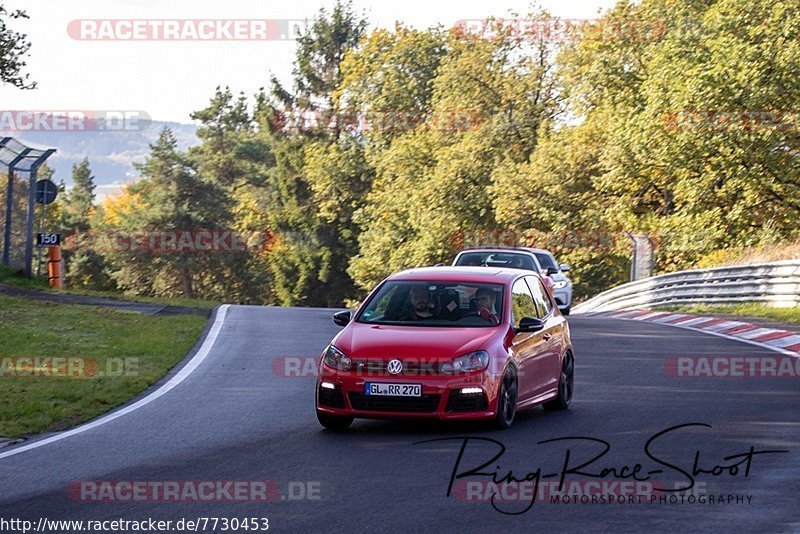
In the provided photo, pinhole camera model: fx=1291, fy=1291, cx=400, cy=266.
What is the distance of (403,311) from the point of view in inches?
470

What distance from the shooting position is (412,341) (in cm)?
1112

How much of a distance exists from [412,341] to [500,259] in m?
15.9

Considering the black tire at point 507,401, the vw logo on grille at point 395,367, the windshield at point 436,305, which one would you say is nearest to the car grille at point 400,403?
the vw logo on grille at point 395,367

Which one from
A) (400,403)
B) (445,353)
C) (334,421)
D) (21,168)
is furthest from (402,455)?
(21,168)

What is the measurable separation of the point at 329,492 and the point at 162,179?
80020mm

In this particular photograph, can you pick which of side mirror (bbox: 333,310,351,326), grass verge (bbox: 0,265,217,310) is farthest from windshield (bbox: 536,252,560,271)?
side mirror (bbox: 333,310,351,326)

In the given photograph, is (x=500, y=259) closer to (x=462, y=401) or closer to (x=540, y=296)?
(x=540, y=296)

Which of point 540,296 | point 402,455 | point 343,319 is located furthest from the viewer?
point 540,296

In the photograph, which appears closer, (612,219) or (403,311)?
(403,311)

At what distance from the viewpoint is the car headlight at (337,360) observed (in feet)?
36.3

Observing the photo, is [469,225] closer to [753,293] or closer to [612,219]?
[612,219]

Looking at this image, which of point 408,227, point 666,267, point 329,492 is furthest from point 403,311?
point 408,227

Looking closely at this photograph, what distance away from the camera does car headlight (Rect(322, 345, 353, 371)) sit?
11070 millimetres

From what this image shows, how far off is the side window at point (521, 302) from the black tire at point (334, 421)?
6.15 feet
